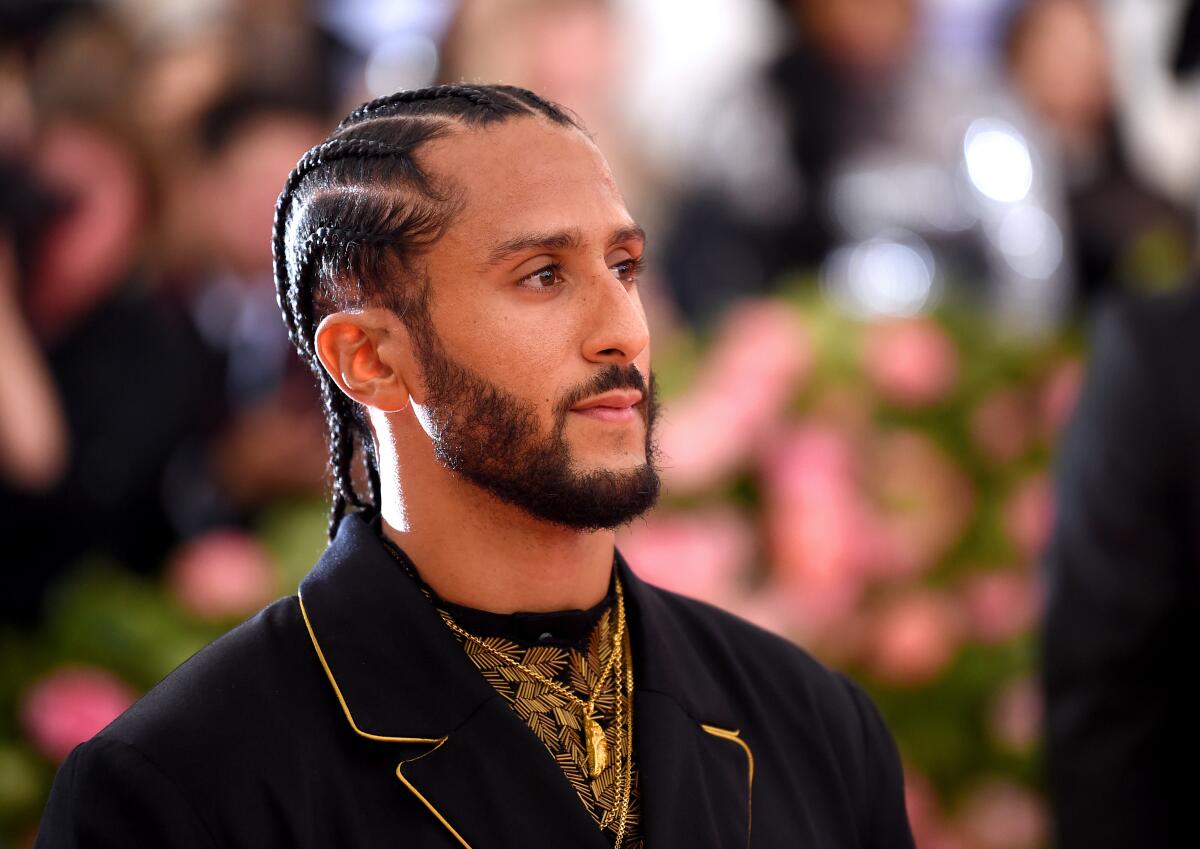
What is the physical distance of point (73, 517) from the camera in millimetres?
3551

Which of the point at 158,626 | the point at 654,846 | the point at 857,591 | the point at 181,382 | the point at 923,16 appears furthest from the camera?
the point at 923,16

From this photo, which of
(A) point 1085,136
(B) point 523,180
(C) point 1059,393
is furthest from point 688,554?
(A) point 1085,136

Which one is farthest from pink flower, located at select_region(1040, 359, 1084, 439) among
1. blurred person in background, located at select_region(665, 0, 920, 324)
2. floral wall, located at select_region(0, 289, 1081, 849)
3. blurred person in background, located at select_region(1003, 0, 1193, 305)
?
blurred person in background, located at select_region(1003, 0, 1193, 305)

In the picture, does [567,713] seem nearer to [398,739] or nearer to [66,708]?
[398,739]

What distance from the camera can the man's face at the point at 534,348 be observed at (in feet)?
5.66

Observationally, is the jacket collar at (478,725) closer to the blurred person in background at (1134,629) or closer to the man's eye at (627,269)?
the man's eye at (627,269)

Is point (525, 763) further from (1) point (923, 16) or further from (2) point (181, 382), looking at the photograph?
(1) point (923, 16)

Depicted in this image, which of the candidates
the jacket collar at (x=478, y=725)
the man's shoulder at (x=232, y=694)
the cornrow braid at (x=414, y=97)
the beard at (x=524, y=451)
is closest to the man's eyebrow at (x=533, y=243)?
the beard at (x=524, y=451)

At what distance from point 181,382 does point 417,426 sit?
7.02ft

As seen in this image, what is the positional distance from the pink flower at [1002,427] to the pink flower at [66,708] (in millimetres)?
1935

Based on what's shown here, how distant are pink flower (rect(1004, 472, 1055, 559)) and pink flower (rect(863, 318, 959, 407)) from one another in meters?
0.29

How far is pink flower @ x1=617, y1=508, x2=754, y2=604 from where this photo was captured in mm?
3176

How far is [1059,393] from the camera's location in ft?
12.4

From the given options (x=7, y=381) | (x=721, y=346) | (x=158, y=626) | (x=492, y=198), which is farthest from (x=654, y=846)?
(x=7, y=381)
